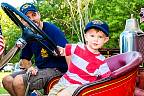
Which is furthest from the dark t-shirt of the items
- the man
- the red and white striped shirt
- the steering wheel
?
the red and white striped shirt

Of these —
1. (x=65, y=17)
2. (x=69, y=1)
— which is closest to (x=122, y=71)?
(x=69, y=1)

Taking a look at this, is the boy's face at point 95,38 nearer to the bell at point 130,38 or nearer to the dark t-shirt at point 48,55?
the dark t-shirt at point 48,55

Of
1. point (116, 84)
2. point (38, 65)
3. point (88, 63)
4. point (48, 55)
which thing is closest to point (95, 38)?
point (88, 63)

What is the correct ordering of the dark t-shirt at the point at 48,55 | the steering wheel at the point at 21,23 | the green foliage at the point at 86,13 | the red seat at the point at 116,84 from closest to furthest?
the red seat at the point at 116,84 → the steering wheel at the point at 21,23 → the dark t-shirt at the point at 48,55 → the green foliage at the point at 86,13

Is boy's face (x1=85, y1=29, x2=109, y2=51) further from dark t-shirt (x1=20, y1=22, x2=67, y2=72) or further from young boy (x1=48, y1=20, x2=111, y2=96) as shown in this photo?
dark t-shirt (x1=20, y1=22, x2=67, y2=72)

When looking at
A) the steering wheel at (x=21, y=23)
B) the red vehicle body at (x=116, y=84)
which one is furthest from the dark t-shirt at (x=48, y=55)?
the red vehicle body at (x=116, y=84)

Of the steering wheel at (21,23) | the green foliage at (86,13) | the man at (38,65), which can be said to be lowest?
the green foliage at (86,13)

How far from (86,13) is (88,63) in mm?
21739

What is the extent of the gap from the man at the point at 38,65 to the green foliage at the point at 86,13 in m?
13.6

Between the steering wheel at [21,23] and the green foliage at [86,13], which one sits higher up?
the steering wheel at [21,23]

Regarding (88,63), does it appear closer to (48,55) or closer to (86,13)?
(48,55)

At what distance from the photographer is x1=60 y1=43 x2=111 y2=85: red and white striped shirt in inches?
131

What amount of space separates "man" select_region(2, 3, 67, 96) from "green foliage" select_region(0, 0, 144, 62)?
44.6 feet

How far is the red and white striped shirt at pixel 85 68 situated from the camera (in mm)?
3332
